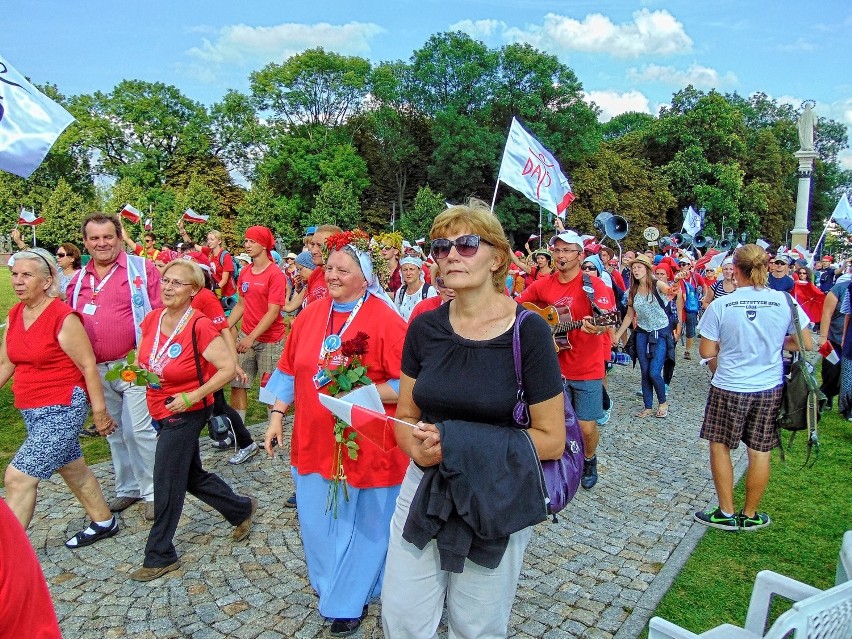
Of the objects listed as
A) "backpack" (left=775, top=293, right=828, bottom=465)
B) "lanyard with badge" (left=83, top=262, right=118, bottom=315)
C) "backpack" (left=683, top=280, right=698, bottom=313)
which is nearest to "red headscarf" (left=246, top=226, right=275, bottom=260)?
"lanyard with badge" (left=83, top=262, right=118, bottom=315)

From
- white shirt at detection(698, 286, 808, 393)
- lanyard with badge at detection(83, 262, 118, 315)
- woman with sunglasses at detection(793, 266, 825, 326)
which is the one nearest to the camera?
white shirt at detection(698, 286, 808, 393)

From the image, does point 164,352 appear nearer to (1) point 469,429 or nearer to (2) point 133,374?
(2) point 133,374

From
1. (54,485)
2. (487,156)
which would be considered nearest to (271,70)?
(487,156)

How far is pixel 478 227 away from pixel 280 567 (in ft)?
10.0

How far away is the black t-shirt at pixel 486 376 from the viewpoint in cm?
239

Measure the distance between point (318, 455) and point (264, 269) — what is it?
13.4ft

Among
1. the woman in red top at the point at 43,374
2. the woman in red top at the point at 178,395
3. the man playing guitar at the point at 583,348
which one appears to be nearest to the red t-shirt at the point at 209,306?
the woman in red top at the point at 178,395

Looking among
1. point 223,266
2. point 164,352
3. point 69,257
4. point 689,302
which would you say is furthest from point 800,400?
point 689,302

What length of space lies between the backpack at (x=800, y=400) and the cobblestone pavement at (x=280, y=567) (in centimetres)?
111

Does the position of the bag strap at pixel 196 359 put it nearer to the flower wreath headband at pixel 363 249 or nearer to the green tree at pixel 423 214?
the flower wreath headband at pixel 363 249

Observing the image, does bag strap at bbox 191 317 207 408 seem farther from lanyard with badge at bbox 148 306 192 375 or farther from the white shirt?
the white shirt

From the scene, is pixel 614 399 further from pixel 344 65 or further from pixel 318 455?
pixel 344 65

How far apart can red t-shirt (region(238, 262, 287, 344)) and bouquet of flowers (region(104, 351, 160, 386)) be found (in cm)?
288

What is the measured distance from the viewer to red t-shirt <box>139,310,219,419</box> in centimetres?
438
